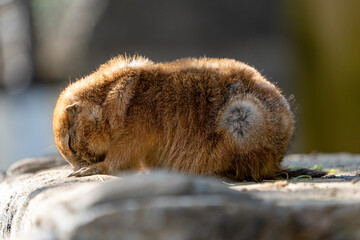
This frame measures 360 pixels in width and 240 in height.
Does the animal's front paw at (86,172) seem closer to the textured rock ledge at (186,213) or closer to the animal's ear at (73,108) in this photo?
the animal's ear at (73,108)

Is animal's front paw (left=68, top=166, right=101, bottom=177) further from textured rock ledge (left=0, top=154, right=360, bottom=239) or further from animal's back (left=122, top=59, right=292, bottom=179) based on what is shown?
textured rock ledge (left=0, top=154, right=360, bottom=239)

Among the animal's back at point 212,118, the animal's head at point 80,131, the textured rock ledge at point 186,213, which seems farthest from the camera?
the animal's head at point 80,131

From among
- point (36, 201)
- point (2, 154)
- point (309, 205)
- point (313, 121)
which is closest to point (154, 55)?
point (313, 121)

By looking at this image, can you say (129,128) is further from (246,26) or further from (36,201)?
(246,26)

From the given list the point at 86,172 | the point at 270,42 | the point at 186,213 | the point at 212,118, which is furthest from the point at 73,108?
the point at 270,42

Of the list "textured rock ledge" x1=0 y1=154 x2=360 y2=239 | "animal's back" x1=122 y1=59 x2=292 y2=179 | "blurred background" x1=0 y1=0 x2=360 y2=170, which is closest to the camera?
"textured rock ledge" x1=0 y1=154 x2=360 y2=239

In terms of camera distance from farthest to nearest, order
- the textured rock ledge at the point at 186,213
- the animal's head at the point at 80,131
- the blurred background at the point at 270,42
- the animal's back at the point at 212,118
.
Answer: the blurred background at the point at 270,42 → the animal's head at the point at 80,131 → the animal's back at the point at 212,118 → the textured rock ledge at the point at 186,213

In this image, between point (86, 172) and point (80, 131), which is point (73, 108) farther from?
point (86, 172)

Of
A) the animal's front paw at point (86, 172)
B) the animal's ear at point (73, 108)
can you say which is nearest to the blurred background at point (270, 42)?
the animal's ear at point (73, 108)

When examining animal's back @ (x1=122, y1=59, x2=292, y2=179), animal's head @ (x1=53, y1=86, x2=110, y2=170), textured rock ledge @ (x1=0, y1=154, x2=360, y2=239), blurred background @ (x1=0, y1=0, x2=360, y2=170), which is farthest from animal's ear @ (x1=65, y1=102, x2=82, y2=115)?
blurred background @ (x1=0, y1=0, x2=360, y2=170)
